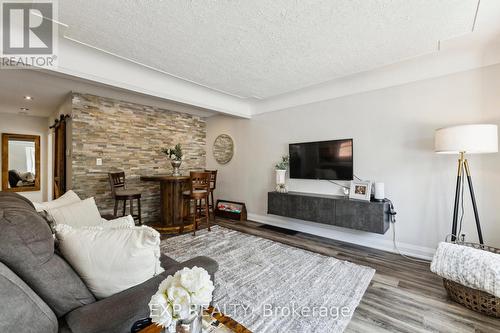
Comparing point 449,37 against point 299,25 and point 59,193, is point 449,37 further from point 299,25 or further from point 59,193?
point 59,193

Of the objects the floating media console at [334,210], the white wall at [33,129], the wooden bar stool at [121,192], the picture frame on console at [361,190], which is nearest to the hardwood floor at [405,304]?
the floating media console at [334,210]

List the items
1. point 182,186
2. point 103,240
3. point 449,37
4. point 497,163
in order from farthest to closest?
1. point 182,186
2. point 497,163
3. point 449,37
4. point 103,240

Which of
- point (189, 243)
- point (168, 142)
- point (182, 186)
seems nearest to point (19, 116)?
point (168, 142)

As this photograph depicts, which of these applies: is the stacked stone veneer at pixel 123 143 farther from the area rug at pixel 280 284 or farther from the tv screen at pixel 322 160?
the tv screen at pixel 322 160

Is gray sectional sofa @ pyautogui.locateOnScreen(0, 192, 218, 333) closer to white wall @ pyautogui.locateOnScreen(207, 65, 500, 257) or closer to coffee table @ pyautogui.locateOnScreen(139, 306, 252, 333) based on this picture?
coffee table @ pyautogui.locateOnScreen(139, 306, 252, 333)

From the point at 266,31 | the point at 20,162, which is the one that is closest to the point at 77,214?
the point at 266,31

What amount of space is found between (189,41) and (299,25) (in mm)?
1126

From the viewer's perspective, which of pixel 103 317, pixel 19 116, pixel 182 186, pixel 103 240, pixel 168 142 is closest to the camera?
pixel 103 317

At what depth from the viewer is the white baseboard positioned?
9.58 ft

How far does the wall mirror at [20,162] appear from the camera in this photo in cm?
541

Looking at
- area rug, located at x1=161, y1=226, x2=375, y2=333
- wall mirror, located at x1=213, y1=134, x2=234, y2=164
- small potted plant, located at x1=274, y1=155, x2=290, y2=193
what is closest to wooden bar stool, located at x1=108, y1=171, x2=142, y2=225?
area rug, located at x1=161, y1=226, x2=375, y2=333

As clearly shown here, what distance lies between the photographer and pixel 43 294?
91 centimetres

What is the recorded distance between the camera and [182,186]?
4.19 meters

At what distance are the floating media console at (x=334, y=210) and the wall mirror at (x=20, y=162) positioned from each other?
6367 millimetres
